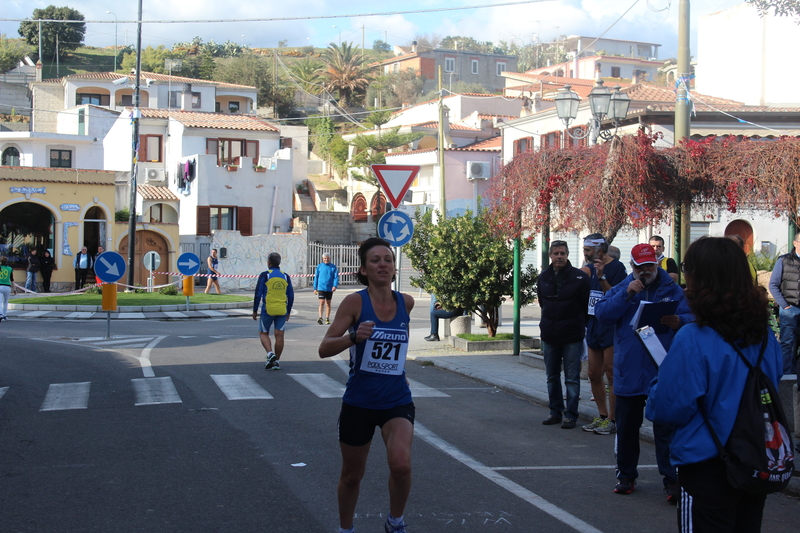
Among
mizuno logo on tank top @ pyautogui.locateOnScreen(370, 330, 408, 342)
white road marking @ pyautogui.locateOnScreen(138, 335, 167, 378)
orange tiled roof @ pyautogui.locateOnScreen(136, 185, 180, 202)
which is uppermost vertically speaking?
orange tiled roof @ pyautogui.locateOnScreen(136, 185, 180, 202)

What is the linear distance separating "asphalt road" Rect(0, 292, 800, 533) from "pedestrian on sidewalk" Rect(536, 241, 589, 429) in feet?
1.79

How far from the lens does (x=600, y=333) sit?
8.14m

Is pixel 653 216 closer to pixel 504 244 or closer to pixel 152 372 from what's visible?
pixel 504 244

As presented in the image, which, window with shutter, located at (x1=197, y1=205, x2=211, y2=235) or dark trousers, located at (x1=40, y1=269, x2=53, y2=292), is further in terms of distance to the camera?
window with shutter, located at (x1=197, y1=205, x2=211, y2=235)

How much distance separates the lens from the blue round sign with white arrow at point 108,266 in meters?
17.0

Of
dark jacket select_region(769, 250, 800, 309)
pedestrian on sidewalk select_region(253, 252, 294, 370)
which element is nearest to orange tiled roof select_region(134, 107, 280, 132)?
pedestrian on sidewalk select_region(253, 252, 294, 370)

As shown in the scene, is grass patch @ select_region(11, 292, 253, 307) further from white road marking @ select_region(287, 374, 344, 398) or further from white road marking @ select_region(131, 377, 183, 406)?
white road marking @ select_region(287, 374, 344, 398)

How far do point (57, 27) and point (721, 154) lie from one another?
98543 millimetres

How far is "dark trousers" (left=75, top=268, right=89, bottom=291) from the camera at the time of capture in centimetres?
3259

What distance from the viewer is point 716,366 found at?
335cm

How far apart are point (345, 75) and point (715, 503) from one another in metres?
68.5

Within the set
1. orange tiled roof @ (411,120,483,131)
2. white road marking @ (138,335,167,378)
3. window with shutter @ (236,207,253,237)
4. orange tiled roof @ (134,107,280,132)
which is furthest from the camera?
orange tiled roof @ (411,120,483,131)

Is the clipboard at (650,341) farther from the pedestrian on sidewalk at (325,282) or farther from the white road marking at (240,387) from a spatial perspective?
the pedestrian on sidewalk at (325,282)

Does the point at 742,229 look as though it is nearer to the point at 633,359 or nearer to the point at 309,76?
the point at 633,359
